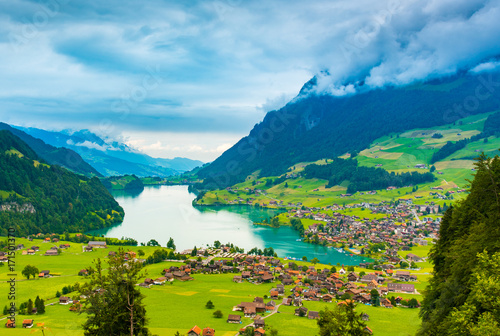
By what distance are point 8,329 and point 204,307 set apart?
57.3ft

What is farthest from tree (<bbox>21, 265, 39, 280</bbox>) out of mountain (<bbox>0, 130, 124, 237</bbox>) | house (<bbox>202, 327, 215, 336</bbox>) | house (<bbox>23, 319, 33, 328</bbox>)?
mountain (<bbox>0, 130, 124, 237</bbox>)

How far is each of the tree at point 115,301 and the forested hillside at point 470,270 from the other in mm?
12499

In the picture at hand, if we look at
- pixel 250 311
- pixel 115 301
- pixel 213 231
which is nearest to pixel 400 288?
pixel 250 311

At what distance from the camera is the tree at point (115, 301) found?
1440cm

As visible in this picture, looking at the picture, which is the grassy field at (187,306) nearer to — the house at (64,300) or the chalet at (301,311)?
the house at (64,300)

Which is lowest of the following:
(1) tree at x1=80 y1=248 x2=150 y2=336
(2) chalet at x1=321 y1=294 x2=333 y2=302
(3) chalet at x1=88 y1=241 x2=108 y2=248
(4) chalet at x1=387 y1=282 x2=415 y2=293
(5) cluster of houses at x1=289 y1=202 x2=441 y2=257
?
(2) chalet at x1=321 y1=294 x2=333 y2=302

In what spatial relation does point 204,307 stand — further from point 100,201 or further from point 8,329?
point 100,201

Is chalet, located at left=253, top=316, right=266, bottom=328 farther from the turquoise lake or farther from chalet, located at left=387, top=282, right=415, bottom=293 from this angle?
the turquoise lake

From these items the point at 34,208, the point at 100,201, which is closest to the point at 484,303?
the point at 34,208

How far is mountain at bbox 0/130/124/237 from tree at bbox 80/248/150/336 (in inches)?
3245

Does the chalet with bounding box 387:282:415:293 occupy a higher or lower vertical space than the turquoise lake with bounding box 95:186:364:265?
lower

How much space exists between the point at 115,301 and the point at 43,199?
349ft

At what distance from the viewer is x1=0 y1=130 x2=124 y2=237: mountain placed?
306 feet

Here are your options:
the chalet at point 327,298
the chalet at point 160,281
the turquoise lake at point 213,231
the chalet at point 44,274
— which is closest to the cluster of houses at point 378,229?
the turquoise lake at point 213,231
